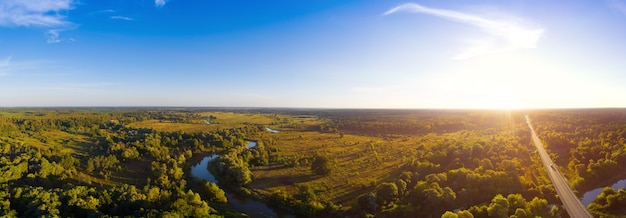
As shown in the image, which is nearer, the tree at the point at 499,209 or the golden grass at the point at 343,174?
the tree at the point at 499,209

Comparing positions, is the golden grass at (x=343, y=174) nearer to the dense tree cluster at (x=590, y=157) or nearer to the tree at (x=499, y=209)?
the tree at (x=499, y=209)

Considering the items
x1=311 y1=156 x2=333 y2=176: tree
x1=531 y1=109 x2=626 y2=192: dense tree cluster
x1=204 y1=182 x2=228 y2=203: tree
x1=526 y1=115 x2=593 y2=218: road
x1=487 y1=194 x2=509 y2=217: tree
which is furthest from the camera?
x1=311 y1=156 x2=333 y2=176: tree

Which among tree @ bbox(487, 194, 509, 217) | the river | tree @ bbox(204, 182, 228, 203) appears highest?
tree @ bbox(487, 194, 509, 217)

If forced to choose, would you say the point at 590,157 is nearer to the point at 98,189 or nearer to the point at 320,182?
the point at 320,182

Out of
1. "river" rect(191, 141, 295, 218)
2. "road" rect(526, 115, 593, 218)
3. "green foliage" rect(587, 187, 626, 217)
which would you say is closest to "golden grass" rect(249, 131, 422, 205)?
"river" rect(191, 141, 295, 218)

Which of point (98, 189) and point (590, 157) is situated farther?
point (590, 157)

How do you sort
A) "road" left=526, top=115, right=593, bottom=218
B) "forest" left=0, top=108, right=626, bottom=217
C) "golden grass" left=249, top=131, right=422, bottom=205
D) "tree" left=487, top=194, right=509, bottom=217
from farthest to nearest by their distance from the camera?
"golden grass" left=249, top=131, right=422, bottom=205, "road" left=526, top=115, right=593, bottom=218, "forest" left=0, top=108, right=626, bottom=217, "tree" left=487, top=194, right=509, bottom=217

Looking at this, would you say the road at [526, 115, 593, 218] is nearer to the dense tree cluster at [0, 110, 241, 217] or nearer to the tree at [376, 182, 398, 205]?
the tree at [376, 182, 398, 205]

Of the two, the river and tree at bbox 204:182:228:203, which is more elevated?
tree at bbox 204:182:228:203

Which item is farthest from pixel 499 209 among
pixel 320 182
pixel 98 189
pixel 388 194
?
pixel 98 189

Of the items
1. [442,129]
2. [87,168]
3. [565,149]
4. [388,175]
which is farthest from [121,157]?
[442,129]

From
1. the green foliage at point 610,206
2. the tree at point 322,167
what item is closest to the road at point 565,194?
the green foliage at point 610,206

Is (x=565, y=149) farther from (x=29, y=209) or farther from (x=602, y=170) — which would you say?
(x=29, y=209)
